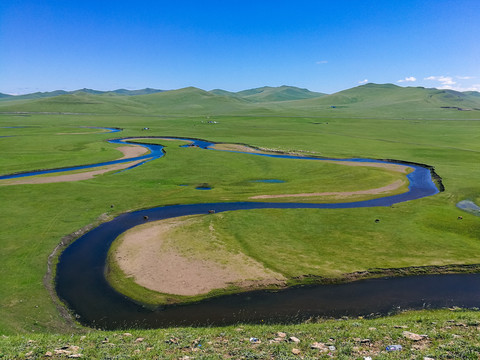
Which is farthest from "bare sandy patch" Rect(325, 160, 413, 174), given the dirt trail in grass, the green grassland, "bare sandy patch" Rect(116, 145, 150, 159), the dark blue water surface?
"bare sandy patch" Rect(116, 145, 150, 159)

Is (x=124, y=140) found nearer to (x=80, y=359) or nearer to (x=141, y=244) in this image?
(x=141, y=244)

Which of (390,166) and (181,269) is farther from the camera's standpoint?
(390,166)

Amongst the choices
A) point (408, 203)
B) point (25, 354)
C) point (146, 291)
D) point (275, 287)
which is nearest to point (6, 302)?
point (146, 291)

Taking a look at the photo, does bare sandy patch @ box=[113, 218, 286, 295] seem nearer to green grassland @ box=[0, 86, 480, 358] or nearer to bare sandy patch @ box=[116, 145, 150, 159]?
green grassland @ box=[0, 86, 480, 358]

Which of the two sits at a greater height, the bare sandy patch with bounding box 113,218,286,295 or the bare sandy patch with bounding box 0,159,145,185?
the bare sandy patch with bounding box 0,159,145,185

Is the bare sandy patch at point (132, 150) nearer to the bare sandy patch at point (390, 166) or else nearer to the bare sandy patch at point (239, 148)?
the bare sandy patch at point (239, 148)

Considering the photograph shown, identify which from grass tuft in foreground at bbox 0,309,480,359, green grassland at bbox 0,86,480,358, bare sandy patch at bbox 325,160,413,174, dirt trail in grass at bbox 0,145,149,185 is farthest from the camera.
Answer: bare sandy patch at bbox 325,160,413,174

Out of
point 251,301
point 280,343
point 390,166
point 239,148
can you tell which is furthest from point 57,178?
point 390,166

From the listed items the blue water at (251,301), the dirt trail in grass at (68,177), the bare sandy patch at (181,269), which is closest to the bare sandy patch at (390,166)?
the blue water at (251,301)

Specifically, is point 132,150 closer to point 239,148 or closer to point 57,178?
point 239,148
